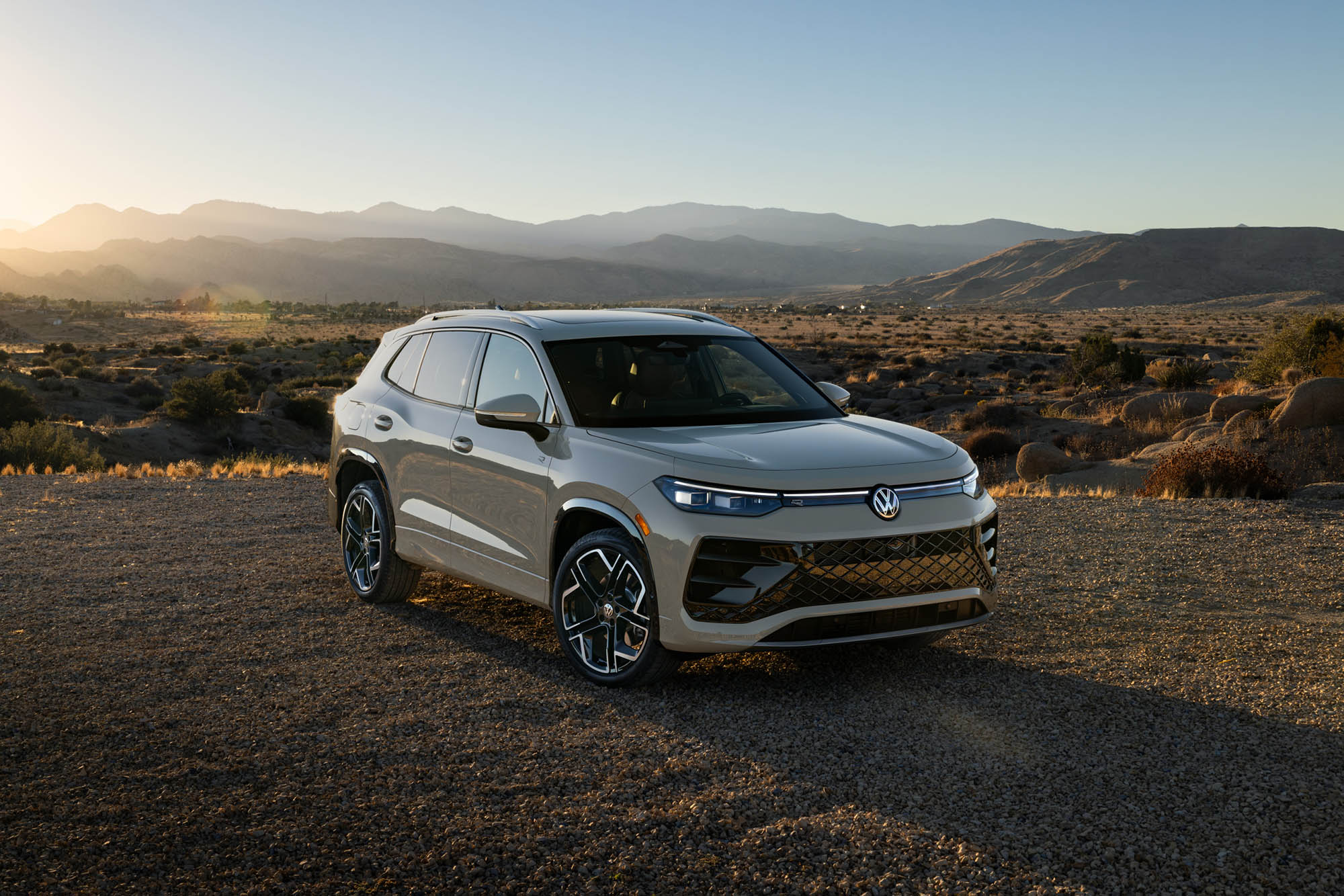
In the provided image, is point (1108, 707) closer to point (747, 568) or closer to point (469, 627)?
point (747, 568)

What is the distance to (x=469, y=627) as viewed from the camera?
274 inches

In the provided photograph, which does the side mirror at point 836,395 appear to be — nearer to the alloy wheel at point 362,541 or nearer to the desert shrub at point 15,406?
the alloy wheel at point 362,541

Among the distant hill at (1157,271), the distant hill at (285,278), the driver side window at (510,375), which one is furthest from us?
the distant hill at (285,278)

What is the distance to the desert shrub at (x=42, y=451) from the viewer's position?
2128cm

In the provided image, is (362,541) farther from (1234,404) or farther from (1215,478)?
(1234,404)

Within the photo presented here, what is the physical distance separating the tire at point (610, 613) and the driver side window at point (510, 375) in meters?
0.86

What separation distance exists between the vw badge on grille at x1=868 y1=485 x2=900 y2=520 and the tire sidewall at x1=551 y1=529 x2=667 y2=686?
1.07 m

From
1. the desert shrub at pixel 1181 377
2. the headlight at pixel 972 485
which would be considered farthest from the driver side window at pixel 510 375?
the desert shrub at pixel 1181 377

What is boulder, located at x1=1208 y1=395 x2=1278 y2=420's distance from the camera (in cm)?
2094

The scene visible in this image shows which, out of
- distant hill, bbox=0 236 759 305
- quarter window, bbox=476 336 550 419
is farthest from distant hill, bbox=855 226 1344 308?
quarter window, bbox=476 336 550 419

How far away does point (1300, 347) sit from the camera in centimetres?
2850

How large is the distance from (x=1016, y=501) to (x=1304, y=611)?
16.7 feet

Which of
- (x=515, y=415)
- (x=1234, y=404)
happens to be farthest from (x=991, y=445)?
(x=515, y=415)

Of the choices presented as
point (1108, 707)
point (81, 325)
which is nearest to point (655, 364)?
point (1108, 707)
